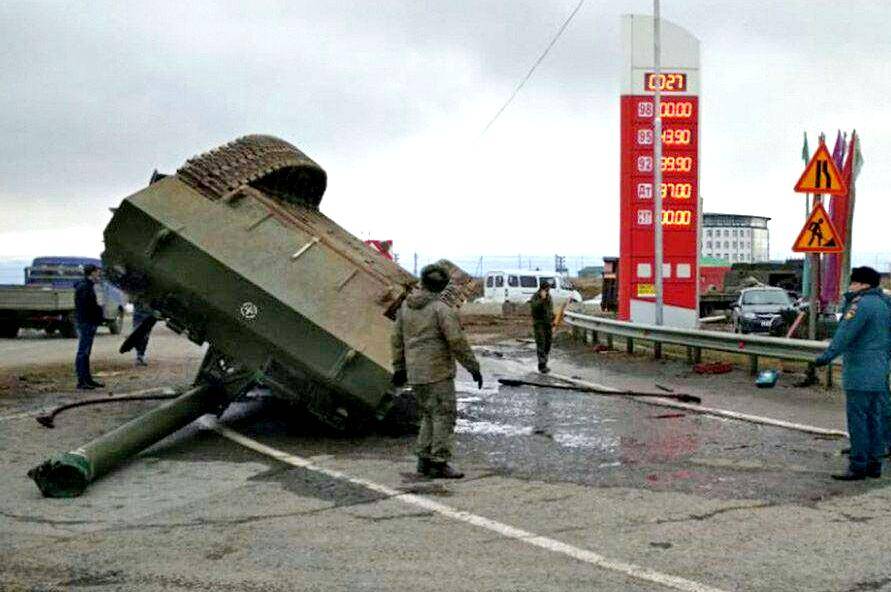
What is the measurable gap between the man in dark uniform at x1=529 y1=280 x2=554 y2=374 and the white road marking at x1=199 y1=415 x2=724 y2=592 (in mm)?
8700

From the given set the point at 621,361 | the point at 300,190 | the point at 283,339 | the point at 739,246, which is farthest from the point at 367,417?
the point at 739,246

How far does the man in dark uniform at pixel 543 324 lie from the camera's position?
17.5 m

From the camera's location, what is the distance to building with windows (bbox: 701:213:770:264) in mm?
55750

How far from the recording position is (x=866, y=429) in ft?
26.0

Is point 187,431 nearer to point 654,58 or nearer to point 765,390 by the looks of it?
point 765,390

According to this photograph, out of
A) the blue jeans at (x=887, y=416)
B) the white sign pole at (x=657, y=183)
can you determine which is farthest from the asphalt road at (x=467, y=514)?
the white sign pole at (x=657, y=183)

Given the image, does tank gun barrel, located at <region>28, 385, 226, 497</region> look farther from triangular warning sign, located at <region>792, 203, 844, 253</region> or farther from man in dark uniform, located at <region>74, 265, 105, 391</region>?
triangular warning sign, located at <region>792, 203, 844, 253</region>

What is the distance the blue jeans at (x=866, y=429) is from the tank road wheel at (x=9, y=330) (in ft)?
79.1

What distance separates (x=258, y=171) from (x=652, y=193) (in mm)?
13863

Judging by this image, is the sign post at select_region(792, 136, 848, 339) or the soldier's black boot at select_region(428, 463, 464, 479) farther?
the sign post at select_region(792, 136, 848, 339)

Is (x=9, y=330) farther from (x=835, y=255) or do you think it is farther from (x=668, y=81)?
(x=835, y=255)

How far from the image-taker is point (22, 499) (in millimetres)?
7293

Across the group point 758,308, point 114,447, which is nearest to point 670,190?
point 758,308

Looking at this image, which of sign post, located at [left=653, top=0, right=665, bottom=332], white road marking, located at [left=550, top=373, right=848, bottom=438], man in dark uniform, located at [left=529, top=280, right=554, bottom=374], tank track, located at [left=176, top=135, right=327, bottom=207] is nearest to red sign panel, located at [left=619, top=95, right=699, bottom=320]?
sign post, located at [left=653, top=0, right=665, bottom=332]
